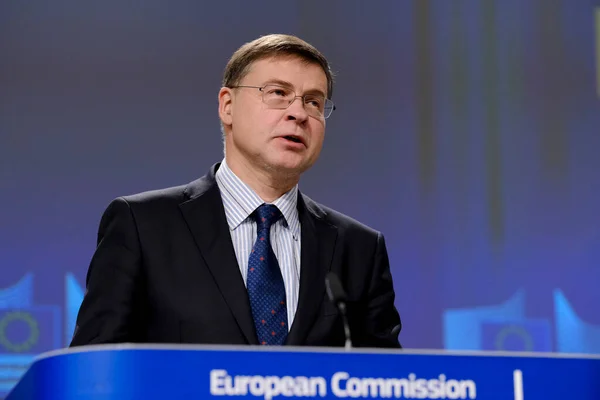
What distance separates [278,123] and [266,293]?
0.46 m

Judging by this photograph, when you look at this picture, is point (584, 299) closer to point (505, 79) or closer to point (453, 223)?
point (453, 223)

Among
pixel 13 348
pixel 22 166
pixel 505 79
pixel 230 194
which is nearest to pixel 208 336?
pixel 230 194

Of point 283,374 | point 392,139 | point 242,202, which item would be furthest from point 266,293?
point 392,139

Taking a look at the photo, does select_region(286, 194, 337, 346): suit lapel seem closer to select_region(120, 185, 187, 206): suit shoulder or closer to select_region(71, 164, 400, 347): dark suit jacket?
select_region(71, 164, 400, 347): dark suit jacket

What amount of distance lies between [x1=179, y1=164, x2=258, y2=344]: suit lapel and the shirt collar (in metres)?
0.03

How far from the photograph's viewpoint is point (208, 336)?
2.15 meters

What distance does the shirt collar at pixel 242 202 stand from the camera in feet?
7.89

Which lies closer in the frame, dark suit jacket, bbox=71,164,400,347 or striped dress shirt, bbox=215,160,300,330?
dark suit jacket, bbox=71,164,400,347

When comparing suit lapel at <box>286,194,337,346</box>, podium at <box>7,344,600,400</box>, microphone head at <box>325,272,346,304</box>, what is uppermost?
suit lapel at <box>286,194,337,346</box>

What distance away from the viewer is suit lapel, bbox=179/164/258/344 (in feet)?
7.14

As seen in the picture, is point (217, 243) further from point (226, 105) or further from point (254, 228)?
point (226, 105)

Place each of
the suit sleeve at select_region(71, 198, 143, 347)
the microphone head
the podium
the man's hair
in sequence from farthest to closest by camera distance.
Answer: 1. the man's hair
2. the suit sleeve at select_region(71, 198, 143, 347)
3. the microphone head
4. the podium

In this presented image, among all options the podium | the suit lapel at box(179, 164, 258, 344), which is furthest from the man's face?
the podium

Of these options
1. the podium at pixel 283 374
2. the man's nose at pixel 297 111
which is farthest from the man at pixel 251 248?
the podium at pixel 283 374
